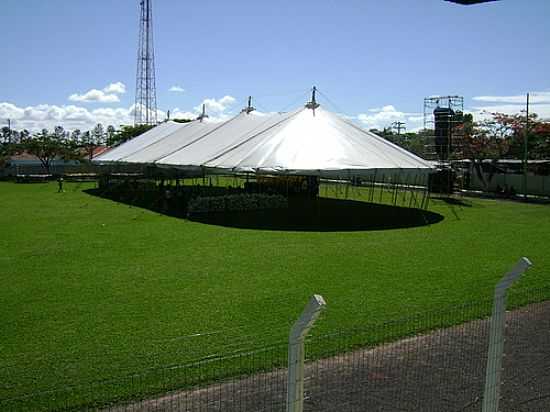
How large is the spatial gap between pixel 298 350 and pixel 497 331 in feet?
4.81

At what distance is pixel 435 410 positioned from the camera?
4.68m

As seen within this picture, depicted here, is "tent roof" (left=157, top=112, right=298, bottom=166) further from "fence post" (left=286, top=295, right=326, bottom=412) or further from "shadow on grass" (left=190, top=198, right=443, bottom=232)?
"fence post" (left=286, top=295, right=326, bottom=412)

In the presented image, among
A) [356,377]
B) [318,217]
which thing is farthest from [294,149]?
[356,377]

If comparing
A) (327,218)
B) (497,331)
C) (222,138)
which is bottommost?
(327,218)

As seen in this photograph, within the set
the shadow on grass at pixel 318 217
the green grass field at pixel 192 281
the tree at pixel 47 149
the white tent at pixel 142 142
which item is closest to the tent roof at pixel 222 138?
the shadow on grass at pixel 318 217

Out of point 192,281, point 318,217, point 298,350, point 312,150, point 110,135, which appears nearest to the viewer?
point 298,350

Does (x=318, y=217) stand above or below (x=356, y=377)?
above

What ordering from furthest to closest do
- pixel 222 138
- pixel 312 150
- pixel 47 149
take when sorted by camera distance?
pixel 47 149, pixel 222 138, pixel 312 150

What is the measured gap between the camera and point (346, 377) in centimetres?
536

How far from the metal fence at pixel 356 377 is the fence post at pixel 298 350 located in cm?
124

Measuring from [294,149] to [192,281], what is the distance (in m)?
9.29

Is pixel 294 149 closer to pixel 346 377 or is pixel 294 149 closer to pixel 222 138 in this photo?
pixel 222 138

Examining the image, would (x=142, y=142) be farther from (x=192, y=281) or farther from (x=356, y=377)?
(x=356, y=377)

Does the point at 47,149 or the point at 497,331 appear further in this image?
the point at 47,149
